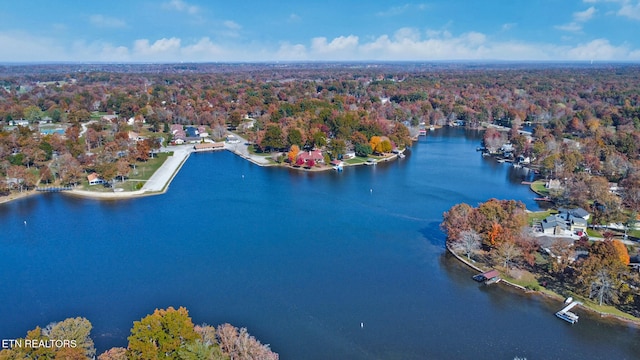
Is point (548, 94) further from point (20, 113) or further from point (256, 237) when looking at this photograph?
point (20, 113)

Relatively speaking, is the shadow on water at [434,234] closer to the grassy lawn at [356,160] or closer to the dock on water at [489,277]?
the dock on water at [489,277]

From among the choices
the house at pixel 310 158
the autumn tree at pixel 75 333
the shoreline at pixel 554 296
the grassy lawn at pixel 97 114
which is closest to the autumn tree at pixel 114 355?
the autumn tree at pixel 75 333

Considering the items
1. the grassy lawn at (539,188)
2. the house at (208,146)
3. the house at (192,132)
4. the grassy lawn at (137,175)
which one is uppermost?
the house at (192,132)

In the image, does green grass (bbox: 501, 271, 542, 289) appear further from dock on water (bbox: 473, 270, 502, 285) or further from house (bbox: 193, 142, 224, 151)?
house (bbox: 193, 142, 224, 151)

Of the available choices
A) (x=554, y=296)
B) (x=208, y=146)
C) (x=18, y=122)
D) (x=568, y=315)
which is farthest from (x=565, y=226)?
(x=18, y=122)

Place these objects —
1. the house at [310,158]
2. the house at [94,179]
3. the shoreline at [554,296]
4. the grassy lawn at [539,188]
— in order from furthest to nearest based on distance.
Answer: the house at [310,158] < the house at [94,179] < the grassy lawn at [539,188] < the shoreline at [554,296]

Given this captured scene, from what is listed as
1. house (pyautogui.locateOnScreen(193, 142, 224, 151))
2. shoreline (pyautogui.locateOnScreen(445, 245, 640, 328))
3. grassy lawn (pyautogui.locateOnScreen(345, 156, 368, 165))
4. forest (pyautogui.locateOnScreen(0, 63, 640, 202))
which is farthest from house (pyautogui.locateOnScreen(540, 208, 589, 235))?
house (pyautogui.locateOnScreen(193, 142, 224, 151))
